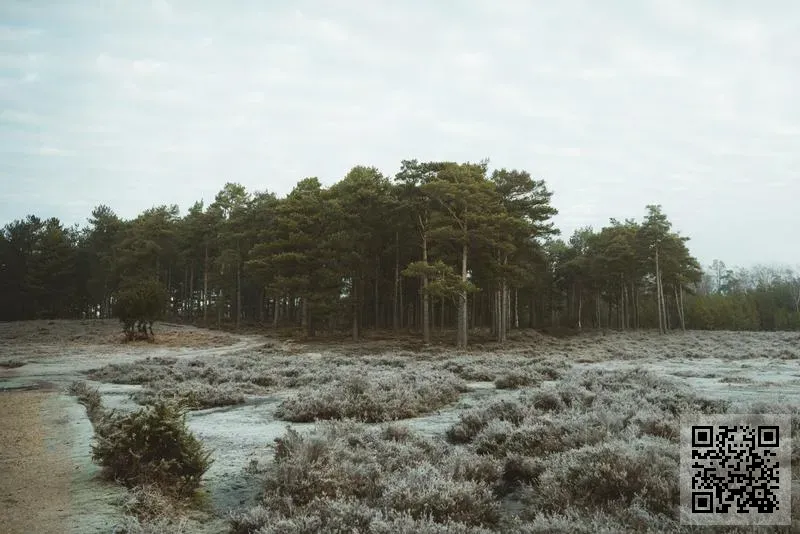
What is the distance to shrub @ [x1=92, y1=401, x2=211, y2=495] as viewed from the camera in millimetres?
6035

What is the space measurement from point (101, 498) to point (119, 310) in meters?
32.7

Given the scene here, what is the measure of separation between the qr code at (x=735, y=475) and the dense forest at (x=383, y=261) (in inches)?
1013

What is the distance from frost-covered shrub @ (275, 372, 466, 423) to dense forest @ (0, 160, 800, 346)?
19.4 meters

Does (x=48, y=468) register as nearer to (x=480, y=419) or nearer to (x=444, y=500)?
(x=444, y=500)

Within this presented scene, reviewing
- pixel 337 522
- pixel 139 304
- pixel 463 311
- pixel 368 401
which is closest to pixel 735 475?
pixel 337 522

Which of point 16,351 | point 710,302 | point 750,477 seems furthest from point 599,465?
point 710,302

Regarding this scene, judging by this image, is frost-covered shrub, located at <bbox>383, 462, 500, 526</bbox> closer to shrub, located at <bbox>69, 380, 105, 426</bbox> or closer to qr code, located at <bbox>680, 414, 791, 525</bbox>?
qr code, located at <bbox>680, 414, 791, 525</bbox>

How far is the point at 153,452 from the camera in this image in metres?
6.22

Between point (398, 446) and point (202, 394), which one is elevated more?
point (398, 446)

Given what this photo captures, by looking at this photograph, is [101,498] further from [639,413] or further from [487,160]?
[487,160]

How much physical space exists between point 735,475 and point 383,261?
4572 cm

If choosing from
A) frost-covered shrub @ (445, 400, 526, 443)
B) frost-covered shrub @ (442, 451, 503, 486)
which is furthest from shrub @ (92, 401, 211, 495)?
frost-covered shrub @ (445, 400, 526, 443)

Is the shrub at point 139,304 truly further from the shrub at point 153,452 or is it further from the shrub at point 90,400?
the shrub at point 153,452

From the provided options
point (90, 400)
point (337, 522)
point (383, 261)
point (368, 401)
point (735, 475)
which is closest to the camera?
point (337, 522)
